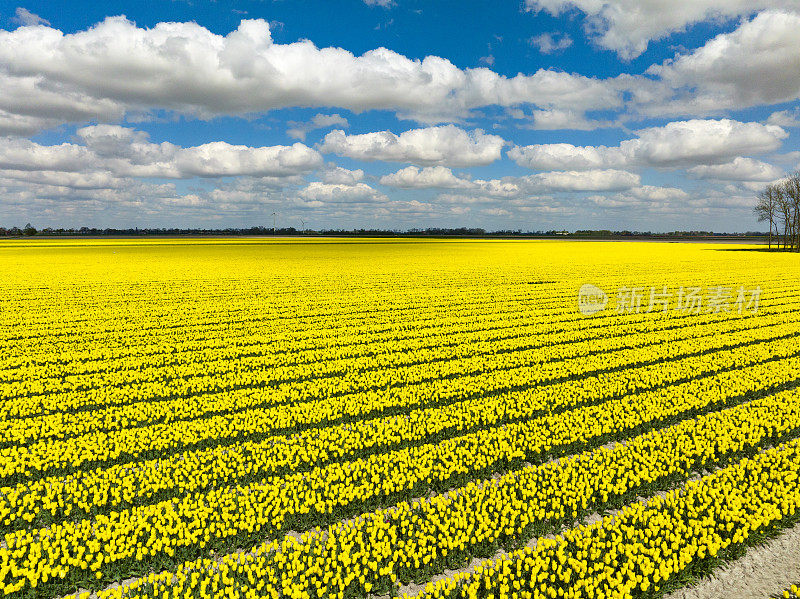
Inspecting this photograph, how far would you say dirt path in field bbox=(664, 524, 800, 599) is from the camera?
580 centimetres

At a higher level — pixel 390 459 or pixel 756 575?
pixel 390 459

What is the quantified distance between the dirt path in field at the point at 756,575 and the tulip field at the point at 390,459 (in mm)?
99

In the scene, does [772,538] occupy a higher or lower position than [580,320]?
lower

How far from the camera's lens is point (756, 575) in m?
6.10

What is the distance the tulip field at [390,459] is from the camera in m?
6.00

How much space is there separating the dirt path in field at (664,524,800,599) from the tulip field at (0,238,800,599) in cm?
10

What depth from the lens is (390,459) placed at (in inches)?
334

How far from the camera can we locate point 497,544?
254 inches

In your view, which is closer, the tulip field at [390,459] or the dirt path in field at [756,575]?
the dirt path in field at [756,575]

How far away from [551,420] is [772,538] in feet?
13.2

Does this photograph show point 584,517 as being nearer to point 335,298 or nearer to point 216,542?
point 216,542

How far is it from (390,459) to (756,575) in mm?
5482

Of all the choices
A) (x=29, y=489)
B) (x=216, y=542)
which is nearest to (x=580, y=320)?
(x=216, y=542)

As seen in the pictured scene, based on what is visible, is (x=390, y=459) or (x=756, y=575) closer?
(x=756, y=575)
